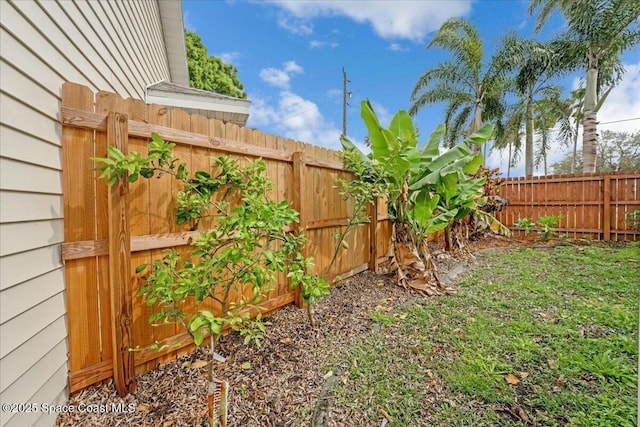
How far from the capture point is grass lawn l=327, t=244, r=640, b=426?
1.87 m

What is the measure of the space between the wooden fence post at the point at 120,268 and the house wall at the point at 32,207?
25 centimetres

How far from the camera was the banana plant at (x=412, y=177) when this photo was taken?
3.90 metres

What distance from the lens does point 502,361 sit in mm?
2381

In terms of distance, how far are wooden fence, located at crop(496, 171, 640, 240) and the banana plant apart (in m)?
5.90

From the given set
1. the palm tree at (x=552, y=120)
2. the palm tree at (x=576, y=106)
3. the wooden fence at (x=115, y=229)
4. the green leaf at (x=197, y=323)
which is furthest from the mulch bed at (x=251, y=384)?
the palm tree at (x=576, y=106)

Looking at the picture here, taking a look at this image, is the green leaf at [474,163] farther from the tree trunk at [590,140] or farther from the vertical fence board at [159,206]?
the tree trunk at [590,140]

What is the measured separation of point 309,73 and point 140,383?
20206 mm

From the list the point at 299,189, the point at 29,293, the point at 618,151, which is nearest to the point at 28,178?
the point at 29,293

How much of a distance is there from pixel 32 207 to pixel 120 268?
22.3 inches

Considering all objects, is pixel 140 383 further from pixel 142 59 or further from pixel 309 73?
pixel 309 73

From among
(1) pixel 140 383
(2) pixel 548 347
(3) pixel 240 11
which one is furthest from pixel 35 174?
(3) pixel 240 11

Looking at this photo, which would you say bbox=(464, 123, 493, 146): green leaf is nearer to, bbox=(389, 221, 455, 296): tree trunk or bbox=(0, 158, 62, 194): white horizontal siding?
bbox=(389, 221, 455, 296): tree trunk

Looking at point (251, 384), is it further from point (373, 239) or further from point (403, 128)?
point (403, 128)

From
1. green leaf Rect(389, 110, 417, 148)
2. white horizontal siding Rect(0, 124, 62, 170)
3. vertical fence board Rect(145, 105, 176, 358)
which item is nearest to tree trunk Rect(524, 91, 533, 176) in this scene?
green leaf Rect(389, 110, 417, 148)
